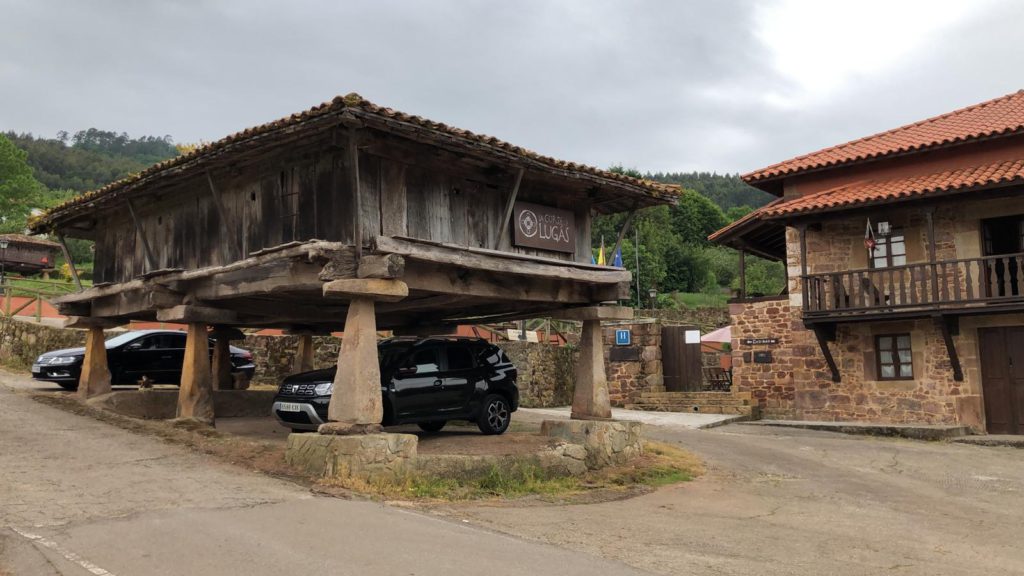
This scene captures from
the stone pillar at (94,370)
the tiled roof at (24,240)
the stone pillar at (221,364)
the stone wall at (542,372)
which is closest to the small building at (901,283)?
the stone wall at (542,372)

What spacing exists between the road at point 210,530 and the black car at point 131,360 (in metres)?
7.20

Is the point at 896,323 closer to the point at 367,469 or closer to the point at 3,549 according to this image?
the point at 367,469

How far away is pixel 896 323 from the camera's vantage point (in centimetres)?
1734

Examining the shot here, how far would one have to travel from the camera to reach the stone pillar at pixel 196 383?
12.2 m

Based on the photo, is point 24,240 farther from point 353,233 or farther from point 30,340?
point 353,233

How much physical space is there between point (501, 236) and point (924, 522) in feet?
20.4

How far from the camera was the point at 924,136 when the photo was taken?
18219mm

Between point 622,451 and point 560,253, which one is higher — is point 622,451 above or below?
below

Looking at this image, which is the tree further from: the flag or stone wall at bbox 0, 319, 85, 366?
the flag

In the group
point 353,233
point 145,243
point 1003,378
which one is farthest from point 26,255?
point 1003,378

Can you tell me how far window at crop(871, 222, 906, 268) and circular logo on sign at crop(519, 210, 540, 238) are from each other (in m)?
10.0

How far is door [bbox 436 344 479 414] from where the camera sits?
11750 millimetres

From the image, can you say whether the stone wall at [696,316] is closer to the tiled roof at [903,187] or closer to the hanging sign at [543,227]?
the tiled roof at [903,187]

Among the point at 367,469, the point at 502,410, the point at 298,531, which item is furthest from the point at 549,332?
the point at 298,531
